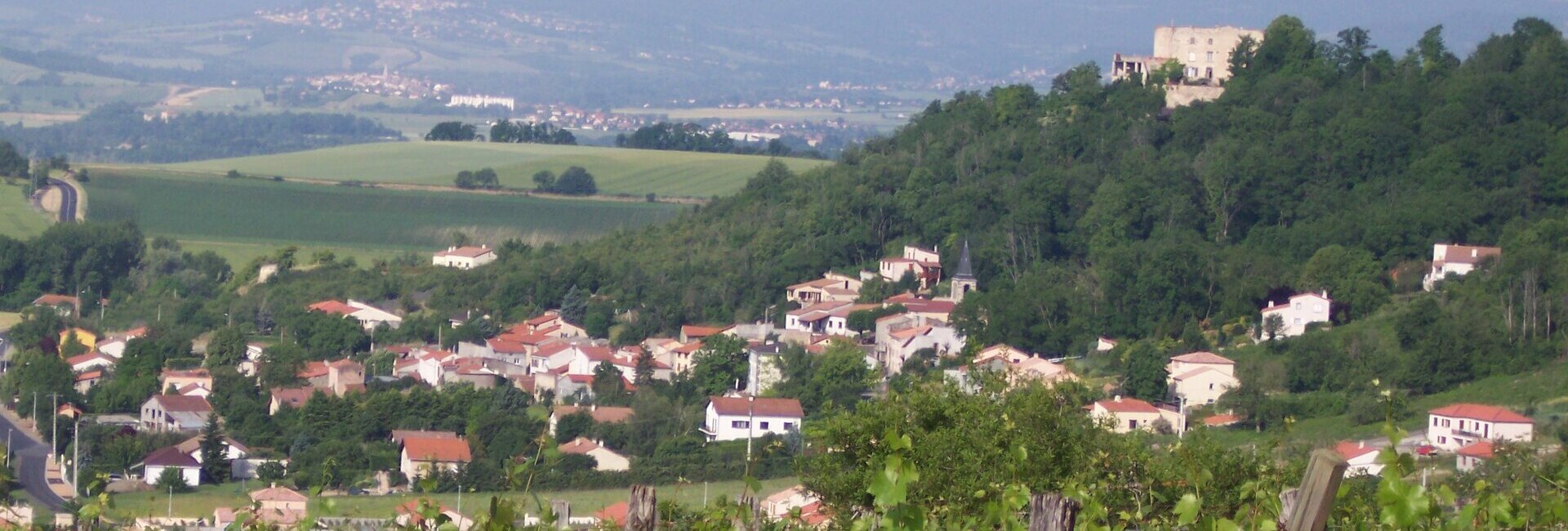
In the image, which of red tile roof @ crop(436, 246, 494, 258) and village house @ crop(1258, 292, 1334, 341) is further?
red tile roof @ crop(436, 246, 494, 258)

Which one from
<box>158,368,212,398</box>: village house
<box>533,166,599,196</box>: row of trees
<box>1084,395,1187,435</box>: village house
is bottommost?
<box>158,368,212,398</box>: village house

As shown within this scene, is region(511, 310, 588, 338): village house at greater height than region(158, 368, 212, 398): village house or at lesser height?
greater

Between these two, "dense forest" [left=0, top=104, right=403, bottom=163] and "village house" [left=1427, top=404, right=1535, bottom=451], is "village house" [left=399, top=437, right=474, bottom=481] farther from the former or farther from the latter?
"dense forest" [left=0, top=104, right=403, bottom=163]

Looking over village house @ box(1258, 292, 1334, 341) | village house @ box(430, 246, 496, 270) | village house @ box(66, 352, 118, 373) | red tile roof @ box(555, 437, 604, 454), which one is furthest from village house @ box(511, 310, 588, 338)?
village house @ box(1258, 292, 1334, 341)

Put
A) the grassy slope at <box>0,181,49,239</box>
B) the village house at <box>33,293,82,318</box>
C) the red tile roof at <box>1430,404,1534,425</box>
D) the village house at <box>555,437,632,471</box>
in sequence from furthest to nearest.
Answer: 1. the grassy slope at <box>0,181,49,239</box>
2. the village house at <box>33,293,82,318</box>
3. the village house at <box>555,437,632,471</box>
4. the red tile roof at <box>1430,404,1534,425</box>

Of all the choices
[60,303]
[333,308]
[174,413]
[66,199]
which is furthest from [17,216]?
[174,413]

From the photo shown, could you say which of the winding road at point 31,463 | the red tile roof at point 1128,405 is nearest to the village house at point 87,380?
the winding road at point 31,463

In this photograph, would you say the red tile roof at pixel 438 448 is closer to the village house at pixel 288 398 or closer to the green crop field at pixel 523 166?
the village house at pixel 288 398

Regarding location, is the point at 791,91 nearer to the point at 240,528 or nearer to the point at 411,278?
the point at 411,278
